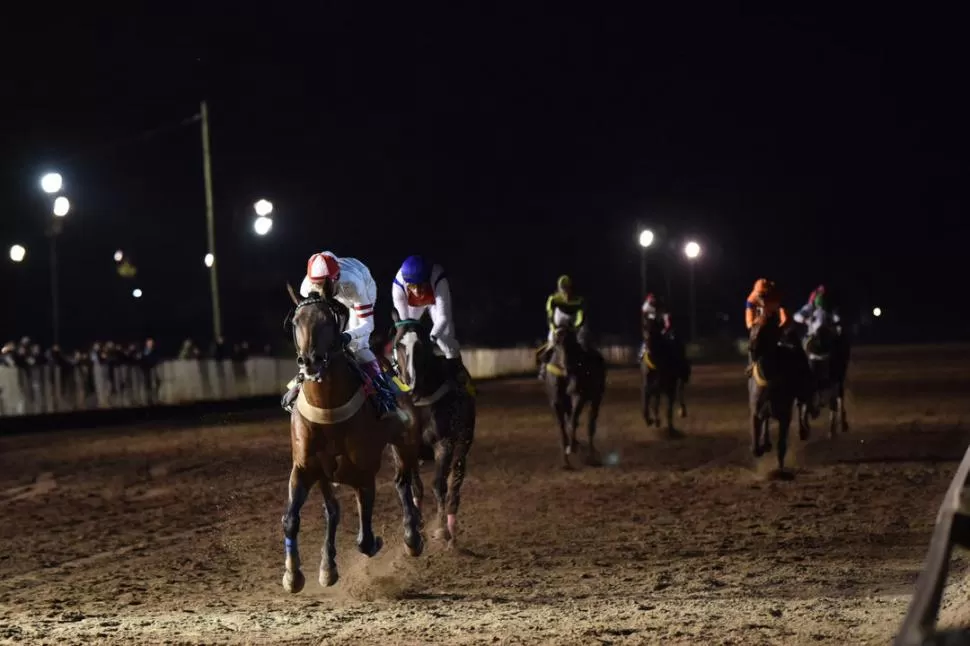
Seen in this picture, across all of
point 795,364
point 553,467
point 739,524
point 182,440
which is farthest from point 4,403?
point 739,524

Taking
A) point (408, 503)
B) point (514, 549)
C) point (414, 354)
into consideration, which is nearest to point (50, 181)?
point (414, 354)

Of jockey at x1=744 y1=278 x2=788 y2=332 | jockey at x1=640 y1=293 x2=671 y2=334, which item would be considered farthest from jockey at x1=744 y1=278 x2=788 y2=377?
jockey at x1=640 y1=293 x2=671 y2=334

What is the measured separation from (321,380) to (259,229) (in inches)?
719

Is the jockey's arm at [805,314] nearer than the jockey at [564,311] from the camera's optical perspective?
No

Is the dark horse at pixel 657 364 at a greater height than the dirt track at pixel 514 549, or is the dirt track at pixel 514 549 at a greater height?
the dark horse at pixel 657 364

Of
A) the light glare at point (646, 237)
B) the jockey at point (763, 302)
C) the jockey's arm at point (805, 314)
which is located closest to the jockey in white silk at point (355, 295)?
the jockey at point (763, 302)

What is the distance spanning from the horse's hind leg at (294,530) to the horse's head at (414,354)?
89.6 inches

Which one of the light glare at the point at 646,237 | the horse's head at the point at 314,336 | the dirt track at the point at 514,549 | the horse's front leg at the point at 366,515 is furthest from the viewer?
the light glare at the point at 646,237

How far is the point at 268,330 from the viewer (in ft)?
210

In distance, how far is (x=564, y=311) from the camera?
1808 cm

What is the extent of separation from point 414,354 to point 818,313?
1249 centimetres

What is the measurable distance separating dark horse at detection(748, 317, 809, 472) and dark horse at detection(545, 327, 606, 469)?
7.89ft

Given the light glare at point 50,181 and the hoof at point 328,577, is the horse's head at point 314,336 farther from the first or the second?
the light glare at point 50,181

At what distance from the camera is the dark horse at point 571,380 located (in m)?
18.2
